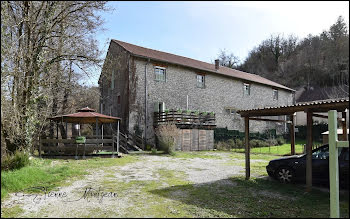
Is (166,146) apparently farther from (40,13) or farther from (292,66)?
(292,66)

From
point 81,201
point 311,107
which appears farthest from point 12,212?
point 311,107

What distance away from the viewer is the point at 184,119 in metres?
19.7

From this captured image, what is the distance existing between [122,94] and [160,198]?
624 inches

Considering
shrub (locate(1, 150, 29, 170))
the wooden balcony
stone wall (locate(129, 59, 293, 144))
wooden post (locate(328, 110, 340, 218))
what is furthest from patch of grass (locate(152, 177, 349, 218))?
stone wall (locate(129, 59, 293, 144))

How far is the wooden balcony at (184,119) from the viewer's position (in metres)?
19.2

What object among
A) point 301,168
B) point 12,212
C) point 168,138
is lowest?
point 12,212

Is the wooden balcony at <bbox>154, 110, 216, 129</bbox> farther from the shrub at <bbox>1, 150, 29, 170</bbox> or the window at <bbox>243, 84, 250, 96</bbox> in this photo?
the shrub at <bbox>1, 150, 29, 170</bbox>

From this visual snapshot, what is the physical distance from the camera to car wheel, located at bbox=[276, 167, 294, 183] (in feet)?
25.6

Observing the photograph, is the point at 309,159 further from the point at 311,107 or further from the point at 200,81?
the point at 200,81

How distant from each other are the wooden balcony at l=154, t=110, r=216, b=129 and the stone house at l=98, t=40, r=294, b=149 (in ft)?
2.42

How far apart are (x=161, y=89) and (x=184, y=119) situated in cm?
334

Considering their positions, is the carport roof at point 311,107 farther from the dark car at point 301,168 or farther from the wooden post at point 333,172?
the wooden post at point 333,172

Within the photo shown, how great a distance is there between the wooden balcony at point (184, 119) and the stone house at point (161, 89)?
0.74 meters

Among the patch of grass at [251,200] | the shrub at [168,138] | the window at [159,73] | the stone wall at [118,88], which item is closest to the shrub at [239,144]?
the shrub at [168,138]
